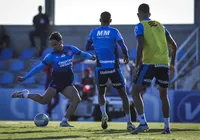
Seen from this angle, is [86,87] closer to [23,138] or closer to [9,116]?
[9,116]

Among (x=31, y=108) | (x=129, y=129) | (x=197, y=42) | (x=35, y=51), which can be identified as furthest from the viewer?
(x=35, y=51)

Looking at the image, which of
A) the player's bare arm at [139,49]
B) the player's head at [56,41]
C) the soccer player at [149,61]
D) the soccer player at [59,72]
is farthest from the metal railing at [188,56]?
the player's bare arm at [139,49]

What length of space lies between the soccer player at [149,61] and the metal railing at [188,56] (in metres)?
14.1

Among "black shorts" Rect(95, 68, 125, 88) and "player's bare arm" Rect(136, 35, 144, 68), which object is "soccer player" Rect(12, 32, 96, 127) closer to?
"black shorts" Rect(95, 68, 125, 88)

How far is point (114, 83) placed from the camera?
44.0ft

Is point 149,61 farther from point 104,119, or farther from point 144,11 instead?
point 104,119

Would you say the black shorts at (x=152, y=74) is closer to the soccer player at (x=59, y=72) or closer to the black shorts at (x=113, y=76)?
the black shorts at (x=113, y=76)

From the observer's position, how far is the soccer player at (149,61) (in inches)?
452

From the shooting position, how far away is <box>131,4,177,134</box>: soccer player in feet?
37.7

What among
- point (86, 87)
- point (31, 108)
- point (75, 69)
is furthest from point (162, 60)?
point (75, 69)

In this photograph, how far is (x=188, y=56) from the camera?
2733 centimetres

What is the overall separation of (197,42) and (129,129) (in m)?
14.5

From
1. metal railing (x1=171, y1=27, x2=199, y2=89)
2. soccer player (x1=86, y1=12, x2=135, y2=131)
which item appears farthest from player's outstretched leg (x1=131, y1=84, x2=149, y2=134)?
metal railing (x1=171, y1=27, x2=199, y2=89)

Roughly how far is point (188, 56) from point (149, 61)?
631 inches
